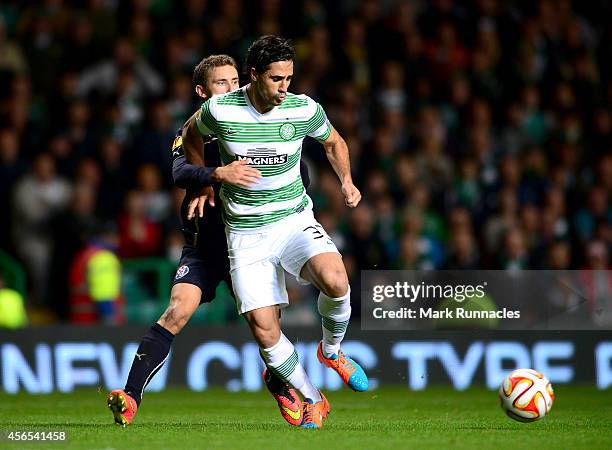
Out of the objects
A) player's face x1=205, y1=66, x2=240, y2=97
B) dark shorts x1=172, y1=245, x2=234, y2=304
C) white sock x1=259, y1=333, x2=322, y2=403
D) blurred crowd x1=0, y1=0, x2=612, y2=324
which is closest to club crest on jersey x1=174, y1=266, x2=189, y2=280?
dark shorts x1=172, y1=245, x2=234, y2=304

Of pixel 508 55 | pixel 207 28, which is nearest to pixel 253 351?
pixel 207 28

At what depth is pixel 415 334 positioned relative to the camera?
38.8 ft

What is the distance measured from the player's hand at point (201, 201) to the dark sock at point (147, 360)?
81cm

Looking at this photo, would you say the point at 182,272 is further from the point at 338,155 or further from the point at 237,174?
the point at 338,155

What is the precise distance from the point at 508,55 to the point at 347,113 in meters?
2.58

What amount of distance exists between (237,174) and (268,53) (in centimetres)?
75

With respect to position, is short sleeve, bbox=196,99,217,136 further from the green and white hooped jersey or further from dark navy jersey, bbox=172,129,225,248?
dark navy jersey, bbox=172,129,225,248

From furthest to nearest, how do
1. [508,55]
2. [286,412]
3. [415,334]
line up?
[508,55]
[415,334]
[286,412]

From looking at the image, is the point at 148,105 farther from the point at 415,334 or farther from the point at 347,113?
the point at 415,334

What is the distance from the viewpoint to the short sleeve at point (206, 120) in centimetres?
812

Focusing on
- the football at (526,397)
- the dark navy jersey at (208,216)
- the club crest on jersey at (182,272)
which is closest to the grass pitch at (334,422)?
the football at (526,397)

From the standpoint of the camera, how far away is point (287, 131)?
26.7ft

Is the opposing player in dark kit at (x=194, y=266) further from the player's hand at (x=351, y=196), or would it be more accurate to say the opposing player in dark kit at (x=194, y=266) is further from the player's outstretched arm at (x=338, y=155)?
the player's hand at (x=351, y=196)

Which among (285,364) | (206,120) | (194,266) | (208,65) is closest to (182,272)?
(194,266)
